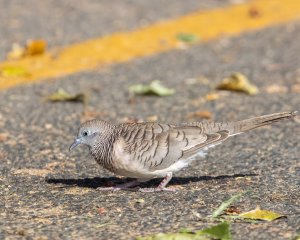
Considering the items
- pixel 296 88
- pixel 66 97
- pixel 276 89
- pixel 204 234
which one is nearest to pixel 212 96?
pixel 276 89

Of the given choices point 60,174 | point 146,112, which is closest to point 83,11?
point 146,112

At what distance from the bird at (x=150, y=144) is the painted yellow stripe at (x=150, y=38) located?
4.22m

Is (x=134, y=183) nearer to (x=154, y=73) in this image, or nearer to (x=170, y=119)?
(x=170, y=119)

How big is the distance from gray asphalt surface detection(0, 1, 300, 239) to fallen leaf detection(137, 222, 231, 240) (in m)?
0.24

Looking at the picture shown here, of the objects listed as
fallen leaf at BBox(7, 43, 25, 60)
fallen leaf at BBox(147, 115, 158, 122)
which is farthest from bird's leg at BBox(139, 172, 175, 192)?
fallen leaf at BBox(7, 43, 25, 60)

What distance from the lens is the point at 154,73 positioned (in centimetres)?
1131

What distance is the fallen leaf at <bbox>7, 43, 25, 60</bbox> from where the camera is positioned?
11.9 m

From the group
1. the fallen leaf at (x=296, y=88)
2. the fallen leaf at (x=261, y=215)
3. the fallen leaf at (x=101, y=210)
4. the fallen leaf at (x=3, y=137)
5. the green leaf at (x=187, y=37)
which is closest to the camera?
the fallen leaf at (x=261, y=215)

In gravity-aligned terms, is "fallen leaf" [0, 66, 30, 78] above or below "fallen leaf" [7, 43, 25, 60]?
below

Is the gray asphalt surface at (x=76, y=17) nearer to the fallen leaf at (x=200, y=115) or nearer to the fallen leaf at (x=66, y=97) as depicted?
the fallen leaf at (x=66, y=97)

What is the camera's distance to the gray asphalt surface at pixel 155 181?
570 centimetres

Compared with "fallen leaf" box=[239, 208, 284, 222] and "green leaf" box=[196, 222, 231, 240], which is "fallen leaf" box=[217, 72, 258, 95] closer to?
"fallen leaf" box=[239, 208, 284, 222]

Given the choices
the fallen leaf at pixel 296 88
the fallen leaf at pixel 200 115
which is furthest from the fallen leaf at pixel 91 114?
the fallen leaf at pixel 296 88

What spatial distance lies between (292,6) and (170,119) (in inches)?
252
